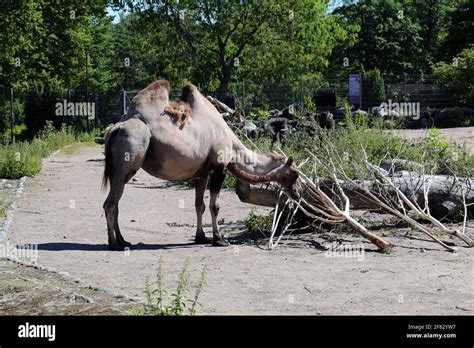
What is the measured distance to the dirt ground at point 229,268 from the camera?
726cm

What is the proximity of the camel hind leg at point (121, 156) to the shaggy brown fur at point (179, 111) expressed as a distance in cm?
52

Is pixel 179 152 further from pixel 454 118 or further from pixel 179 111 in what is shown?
pixel 454 118

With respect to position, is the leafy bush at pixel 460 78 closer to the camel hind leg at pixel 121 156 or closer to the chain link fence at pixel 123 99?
the chain link fence at pixel 123 99

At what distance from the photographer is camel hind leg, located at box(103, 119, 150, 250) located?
33.1 ft

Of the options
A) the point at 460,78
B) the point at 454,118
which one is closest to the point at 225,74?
the point at 454,118

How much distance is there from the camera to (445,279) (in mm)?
8391

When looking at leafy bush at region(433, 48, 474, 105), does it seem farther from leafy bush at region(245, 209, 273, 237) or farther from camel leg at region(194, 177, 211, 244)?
camel leg at region(194, 177, 211, 244)

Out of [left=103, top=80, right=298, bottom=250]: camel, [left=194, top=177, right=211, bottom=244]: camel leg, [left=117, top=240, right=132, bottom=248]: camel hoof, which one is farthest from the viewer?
[left=194, top=177, right=211, bottom=244]: camel leg

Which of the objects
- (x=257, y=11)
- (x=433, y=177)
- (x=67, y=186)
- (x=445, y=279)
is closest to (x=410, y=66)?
(x=257, y=11)

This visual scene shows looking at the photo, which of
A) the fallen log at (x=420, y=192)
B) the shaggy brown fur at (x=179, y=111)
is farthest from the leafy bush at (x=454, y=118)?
the shaggy brown fur at (x=179, y=111)

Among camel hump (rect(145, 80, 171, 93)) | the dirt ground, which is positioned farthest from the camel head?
camel hump (rect(145, 80, 171, 93))

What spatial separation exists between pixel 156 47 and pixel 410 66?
2088 cm

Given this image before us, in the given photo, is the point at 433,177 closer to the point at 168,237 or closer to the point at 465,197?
the point at 465,197

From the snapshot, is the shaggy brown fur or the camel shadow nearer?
the camel shadow
